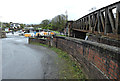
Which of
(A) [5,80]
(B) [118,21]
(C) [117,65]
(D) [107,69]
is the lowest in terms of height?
(A) [5,80]

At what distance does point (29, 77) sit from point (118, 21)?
15.2 feet

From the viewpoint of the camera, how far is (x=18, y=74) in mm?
5625

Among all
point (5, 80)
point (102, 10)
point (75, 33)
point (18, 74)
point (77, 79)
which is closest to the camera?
point (102, 10)

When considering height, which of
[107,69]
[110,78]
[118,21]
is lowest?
[110,78]

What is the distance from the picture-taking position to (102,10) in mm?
3725

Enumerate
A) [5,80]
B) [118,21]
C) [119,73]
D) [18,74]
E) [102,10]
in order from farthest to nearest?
1. [18,74]
2. [5,80]
3. [102,10]
4. [118,21]
5. [119,73]

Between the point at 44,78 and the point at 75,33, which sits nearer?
the point at 44,78

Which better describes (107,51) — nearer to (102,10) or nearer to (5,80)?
(102,10)

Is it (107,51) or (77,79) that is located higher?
(107,51)

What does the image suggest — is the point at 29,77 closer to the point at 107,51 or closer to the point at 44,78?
the point at 44,78

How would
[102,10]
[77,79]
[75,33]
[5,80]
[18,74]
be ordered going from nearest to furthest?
[102,10], [77,79], [5,80], [18,74], [75,33]

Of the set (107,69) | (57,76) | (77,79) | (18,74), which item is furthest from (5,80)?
(107,69)

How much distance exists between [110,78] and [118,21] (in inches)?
59.8

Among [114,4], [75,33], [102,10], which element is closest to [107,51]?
[114,4]
